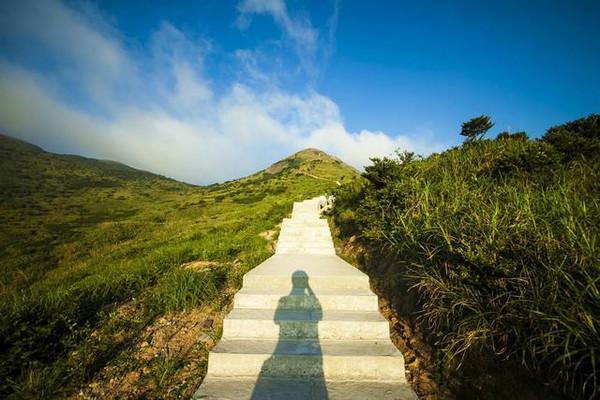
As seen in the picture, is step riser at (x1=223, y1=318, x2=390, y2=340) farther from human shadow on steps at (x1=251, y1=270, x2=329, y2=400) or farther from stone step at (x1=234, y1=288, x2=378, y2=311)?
stone step at (x1=234, y1=288, x2=378, y2=311)

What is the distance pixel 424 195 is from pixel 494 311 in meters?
2.55

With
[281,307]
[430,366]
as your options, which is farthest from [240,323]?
[430,366]

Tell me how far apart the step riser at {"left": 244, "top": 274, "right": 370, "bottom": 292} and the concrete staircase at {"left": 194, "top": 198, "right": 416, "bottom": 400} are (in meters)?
0.02

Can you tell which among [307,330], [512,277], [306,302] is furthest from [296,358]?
[512,277]

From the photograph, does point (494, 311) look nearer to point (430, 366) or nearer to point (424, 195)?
point (430, 366)

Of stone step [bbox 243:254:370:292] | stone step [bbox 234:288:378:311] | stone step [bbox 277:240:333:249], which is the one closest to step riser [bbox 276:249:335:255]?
stone step [bbox 277:240:333:249]

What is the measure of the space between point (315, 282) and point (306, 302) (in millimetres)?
517

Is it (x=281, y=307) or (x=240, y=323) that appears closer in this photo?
(x=240, y=323)

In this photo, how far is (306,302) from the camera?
3.88 metres

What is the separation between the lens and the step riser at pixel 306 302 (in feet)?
12.6

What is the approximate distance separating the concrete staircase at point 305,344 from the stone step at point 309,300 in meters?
0.01

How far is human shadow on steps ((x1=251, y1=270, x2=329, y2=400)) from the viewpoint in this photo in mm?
2664

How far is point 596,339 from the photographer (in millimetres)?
1918

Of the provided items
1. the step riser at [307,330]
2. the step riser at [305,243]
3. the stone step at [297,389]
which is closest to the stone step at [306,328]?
the step riser at [307,330]
